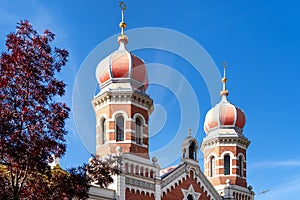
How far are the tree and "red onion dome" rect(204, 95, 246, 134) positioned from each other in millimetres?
27968

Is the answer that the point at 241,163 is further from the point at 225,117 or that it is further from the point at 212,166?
the point at 225,117

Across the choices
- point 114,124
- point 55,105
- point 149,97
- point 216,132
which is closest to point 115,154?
point 114,124

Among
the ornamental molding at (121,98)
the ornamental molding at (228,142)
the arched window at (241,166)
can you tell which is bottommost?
the arched window at (241,166)

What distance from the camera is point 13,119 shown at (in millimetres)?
11891

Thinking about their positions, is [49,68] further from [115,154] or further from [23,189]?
[115,154]

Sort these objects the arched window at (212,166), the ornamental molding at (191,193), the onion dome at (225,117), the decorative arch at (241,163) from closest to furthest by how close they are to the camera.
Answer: the ornamental molding at (191,193)
the onion dome at (225,117)
the decorative arch at (241,163)
the arched window at (212,166)

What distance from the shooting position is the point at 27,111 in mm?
11969

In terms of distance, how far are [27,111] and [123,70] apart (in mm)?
19969

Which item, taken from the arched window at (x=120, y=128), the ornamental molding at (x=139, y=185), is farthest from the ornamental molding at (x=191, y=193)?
the arched window at (x=120, y=128)

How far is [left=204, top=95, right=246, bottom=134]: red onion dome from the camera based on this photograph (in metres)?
39.5

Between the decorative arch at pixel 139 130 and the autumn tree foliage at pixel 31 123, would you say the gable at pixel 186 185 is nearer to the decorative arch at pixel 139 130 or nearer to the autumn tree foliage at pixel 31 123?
the decorative arch at pixel 139 130

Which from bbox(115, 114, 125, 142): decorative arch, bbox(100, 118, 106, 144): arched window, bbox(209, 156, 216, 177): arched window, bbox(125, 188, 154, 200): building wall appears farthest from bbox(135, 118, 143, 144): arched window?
bbox(209, 156, 216, 177): arched window

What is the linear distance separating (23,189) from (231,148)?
2872 centimetres

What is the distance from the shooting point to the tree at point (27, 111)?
38.9ft
